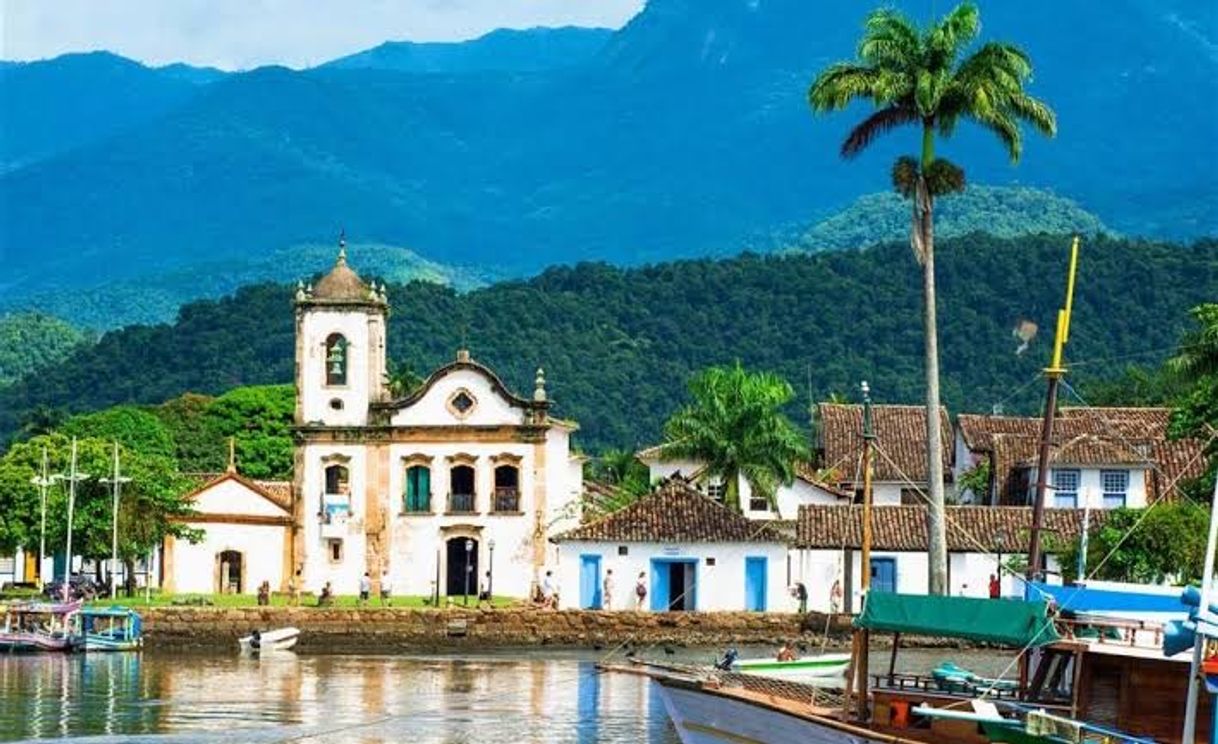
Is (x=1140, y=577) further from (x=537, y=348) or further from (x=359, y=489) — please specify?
(x=537, y=348)

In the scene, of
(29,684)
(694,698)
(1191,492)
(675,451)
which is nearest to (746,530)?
(675,451)

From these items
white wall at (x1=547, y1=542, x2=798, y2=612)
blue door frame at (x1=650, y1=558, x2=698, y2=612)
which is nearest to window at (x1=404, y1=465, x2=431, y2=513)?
white wall at (x1=547, y1=542, x2=798, y2=612)

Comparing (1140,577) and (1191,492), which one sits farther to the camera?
(1191,492)

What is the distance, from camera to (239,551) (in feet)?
285

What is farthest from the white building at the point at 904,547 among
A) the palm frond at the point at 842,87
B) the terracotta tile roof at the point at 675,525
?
the palm frond at the point at 842,87

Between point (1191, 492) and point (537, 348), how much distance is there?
107m

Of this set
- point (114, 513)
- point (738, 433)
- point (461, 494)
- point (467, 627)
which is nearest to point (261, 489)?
point (461, 494)

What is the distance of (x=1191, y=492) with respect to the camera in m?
69.9

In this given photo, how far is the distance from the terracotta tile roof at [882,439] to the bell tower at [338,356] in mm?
16592

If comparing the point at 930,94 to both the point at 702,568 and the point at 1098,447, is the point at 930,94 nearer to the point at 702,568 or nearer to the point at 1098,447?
the point at 702,568

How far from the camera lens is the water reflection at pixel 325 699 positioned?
46.6 m

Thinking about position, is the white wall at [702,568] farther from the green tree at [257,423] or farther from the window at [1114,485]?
the green tree at [257,423]

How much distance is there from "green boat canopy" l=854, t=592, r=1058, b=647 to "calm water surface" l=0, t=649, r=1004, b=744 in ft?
37.7

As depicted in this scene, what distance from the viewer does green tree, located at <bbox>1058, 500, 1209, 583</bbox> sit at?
6431 centimetres
